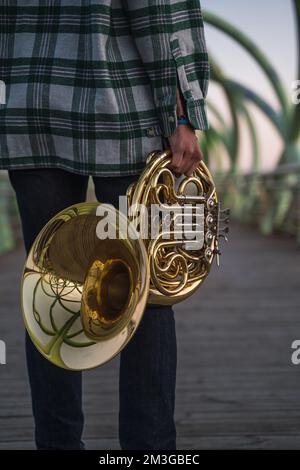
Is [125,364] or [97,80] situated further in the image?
[125,364]

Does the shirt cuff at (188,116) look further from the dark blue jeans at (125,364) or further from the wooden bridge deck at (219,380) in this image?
the wooden bridge deck at (219,380)

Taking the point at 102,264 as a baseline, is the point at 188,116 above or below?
above

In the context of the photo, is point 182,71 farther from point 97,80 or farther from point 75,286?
point 75,286

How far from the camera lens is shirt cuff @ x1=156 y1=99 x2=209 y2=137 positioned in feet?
4.76

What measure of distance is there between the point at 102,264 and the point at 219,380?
140cm

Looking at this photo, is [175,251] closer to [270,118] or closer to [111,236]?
[111,236]

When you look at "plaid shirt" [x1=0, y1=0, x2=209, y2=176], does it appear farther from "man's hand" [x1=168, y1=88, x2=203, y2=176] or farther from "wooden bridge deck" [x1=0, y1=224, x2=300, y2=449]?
"wooden bridge deck" [x1=0, y1=224, x2=300, y2=449]

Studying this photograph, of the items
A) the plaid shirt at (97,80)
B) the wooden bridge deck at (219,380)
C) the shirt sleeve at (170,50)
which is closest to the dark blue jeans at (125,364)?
the plaid shirt at (97,80)

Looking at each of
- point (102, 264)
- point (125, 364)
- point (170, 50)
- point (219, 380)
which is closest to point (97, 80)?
point (170, 50)

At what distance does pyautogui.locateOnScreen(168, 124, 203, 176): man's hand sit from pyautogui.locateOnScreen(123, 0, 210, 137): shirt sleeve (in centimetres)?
2

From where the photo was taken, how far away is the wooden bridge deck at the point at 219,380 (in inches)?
85.0

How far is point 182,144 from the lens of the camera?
1.47 meters

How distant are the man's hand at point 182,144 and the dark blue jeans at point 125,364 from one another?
0.33ft
